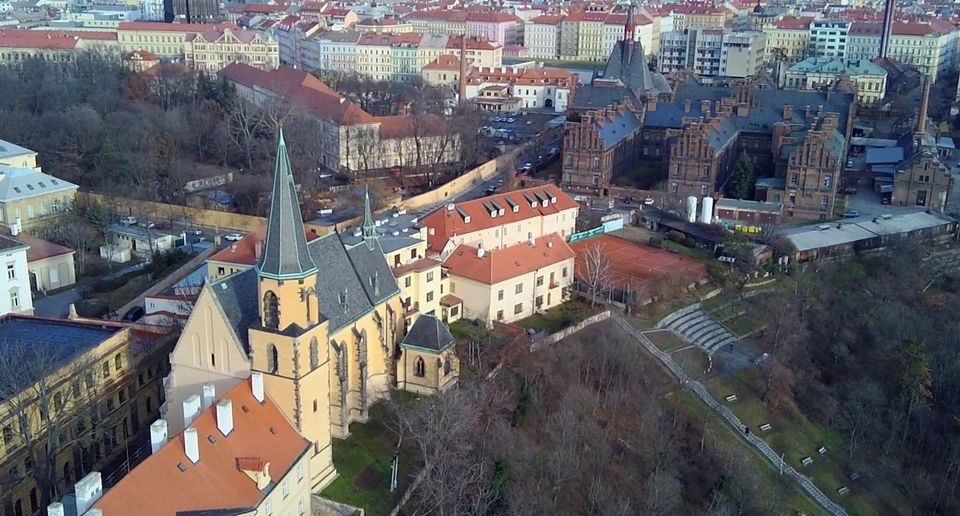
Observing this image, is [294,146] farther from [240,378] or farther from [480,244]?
[240,378]

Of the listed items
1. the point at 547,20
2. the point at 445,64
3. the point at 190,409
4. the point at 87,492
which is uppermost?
the point at 547,20

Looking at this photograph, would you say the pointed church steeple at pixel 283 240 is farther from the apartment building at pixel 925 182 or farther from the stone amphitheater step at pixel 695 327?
the apartment building at pixel 925 182

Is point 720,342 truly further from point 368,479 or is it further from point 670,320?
point 368,479

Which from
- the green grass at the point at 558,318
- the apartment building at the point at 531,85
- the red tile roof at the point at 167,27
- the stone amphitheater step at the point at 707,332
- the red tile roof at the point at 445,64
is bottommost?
the stone amphitheater step at the point at 707,332

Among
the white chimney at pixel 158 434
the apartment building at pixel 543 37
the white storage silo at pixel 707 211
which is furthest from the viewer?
the apartment building at pixel 543 37

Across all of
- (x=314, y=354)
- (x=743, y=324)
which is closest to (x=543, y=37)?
(x=743, y=324)

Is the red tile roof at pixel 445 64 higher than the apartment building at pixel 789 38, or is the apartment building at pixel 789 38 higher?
the apartment building at pixel 789 38

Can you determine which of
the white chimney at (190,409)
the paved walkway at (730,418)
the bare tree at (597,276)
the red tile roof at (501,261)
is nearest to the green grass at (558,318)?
the bare tree at (597,276)
